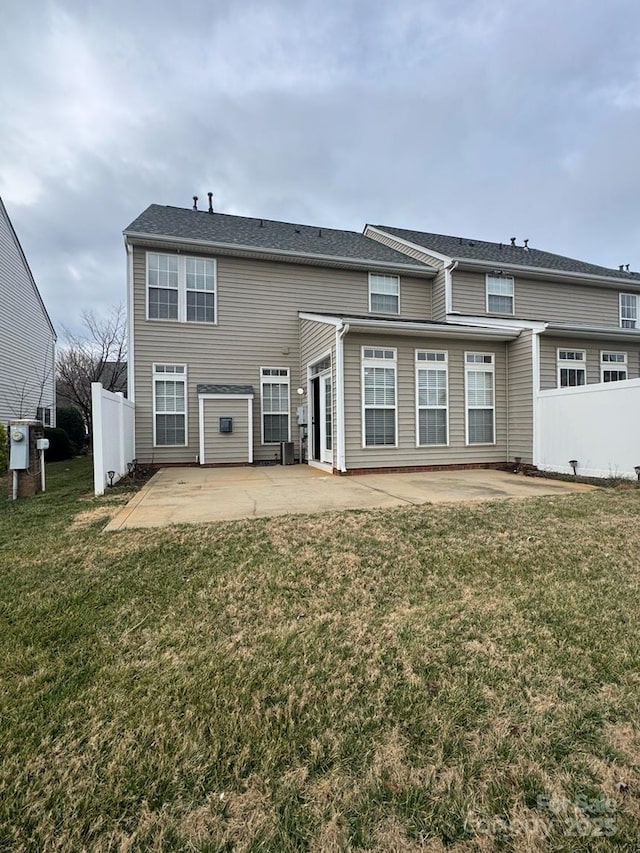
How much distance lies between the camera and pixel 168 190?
17.5m

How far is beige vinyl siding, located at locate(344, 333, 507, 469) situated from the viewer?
8.79 meters

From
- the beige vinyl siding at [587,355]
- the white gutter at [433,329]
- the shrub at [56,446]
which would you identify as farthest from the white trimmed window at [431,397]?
the shrub at [56,446]

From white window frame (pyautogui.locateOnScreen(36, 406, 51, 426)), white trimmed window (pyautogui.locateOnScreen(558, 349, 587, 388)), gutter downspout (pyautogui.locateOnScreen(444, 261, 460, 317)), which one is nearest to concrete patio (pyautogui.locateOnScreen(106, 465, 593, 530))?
white trimmed window (pyautogui.locateOnScreen(558, 349, 587, 388))

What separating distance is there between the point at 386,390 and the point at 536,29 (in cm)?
882

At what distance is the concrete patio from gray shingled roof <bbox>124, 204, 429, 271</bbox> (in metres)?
6.32

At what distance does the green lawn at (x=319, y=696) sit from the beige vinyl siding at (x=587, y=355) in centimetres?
652

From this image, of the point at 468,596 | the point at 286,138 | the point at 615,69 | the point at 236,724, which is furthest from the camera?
the point at 286,138

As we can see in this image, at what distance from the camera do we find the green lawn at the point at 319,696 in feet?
4.49

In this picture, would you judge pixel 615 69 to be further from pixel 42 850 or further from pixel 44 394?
pixel 44 394

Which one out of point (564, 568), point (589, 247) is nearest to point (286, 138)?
point (564, 568)

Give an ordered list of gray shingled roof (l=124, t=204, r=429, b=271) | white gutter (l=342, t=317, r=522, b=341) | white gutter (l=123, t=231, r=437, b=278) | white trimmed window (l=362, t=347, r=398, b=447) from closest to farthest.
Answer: white gutter (l=342, t=317, r=522, b=341) → white trimmed window (l=362, t=347, r=398, b=447) → white gutter (l=123, t=231, r=437, b=278) → gray shingled roof (l=124, t=204, r=429, b=271)

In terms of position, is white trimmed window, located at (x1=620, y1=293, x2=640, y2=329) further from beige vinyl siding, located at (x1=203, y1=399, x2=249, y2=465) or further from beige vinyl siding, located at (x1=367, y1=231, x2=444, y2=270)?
beige vinyl siding, located at (x1=203, y1=399, x2=249, y2=465)

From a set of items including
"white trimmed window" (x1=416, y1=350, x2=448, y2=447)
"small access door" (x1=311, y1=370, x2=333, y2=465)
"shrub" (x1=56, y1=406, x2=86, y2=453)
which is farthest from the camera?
"shrub" (x1=56, y1=406, x2=86, y2=453)

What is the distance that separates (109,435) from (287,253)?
712 cm
